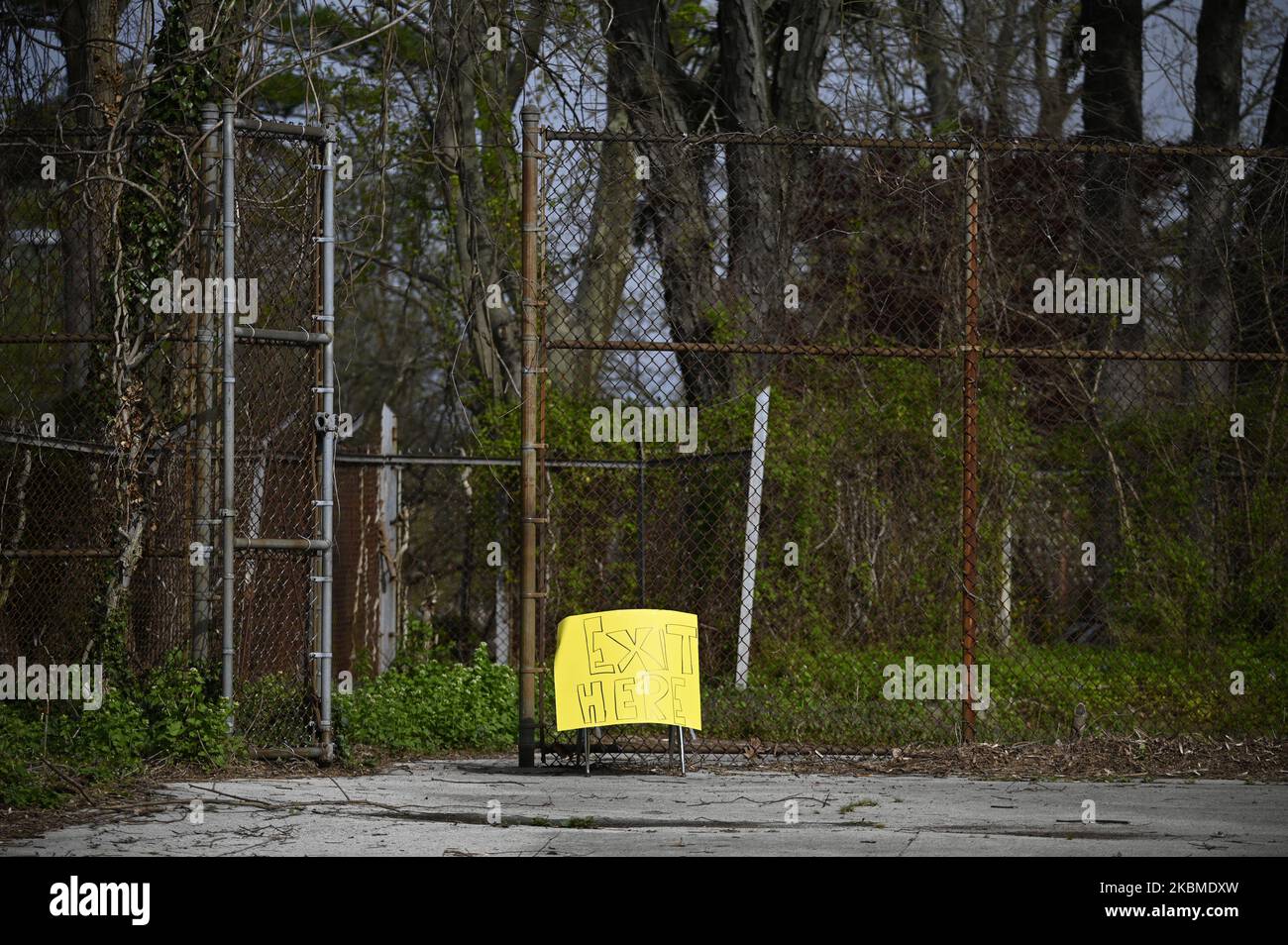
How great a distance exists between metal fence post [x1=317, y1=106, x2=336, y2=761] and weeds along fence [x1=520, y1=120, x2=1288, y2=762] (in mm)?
1478

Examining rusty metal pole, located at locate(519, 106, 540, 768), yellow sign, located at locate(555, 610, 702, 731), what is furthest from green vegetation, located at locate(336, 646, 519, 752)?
yellow sign, located at locate(555, 610, 702, 731)

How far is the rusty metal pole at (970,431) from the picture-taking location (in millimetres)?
7977

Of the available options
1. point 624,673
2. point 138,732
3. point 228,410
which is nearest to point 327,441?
point 228,410

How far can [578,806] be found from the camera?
262 inches

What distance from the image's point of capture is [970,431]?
26.6 feet

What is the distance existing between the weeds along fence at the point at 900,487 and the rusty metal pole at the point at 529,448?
72 centimetres

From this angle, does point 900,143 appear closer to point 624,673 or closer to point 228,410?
point 624,673

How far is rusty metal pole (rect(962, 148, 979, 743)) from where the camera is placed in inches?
314

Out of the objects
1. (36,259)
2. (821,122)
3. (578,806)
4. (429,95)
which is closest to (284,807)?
(578,806)

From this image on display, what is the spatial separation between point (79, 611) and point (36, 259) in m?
2.56

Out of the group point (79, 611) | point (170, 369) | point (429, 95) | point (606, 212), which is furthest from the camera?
point (429, 95)

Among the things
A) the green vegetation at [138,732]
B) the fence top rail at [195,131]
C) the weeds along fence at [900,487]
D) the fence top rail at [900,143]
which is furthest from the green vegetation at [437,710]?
the fence top rail at [900,143]

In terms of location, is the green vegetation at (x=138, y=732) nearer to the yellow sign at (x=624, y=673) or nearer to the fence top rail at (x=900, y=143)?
the yellow sign at (x=624, y=673)

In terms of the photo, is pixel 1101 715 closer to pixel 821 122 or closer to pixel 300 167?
pixel 300 167
